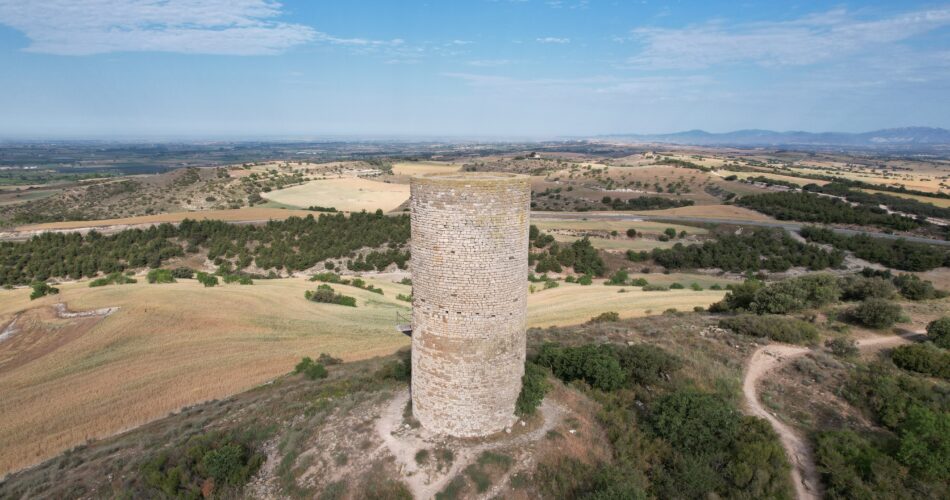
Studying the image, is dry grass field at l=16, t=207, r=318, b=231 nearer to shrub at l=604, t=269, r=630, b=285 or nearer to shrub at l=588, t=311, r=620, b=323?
shrub at l=604, t=269, r=630, b=285

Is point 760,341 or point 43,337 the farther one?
point 43,337

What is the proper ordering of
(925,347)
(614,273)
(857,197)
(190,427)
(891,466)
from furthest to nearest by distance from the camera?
(857,197), (614,273), (925,347), (190,427), (891,466)

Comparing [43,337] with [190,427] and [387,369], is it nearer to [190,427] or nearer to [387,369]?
[190,427]

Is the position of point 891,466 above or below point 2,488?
above

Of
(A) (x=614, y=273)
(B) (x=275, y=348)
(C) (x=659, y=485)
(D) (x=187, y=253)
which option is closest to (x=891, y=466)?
(C) (x=659, y=485)

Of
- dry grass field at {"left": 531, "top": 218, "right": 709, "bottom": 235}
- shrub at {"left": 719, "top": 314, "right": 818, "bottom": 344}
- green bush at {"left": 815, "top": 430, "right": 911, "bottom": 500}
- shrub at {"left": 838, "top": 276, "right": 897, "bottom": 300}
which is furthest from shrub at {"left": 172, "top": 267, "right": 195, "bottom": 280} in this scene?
shrub at {"left": 838, "top": 276, "right": 897, "bottom": 300}

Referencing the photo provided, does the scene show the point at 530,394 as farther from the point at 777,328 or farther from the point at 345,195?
the point at 345,195
